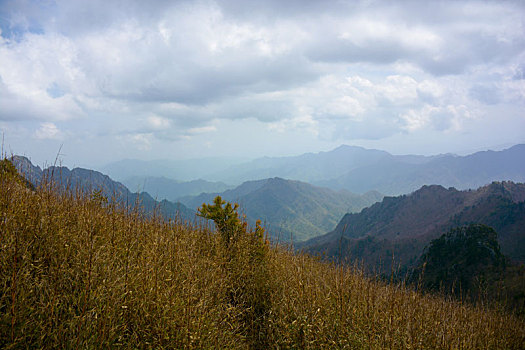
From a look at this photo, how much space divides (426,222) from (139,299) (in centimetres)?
17990

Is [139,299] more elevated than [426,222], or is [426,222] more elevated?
[139,299]

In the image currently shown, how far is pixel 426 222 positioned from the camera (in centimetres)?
15900

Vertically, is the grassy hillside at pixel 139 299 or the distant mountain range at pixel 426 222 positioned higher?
the grassy hillside at pixel 139 299

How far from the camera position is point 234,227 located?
9.03 meters

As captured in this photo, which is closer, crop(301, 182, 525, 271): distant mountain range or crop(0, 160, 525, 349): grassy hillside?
crop(0, 160, 525, 349): grassy hillside

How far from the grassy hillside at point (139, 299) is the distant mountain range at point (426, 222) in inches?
1746

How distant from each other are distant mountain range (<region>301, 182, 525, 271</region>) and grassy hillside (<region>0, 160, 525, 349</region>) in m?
44.4

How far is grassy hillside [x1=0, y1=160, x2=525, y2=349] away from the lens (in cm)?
362

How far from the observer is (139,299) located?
14.2 feet

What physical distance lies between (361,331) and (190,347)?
303 centimetres

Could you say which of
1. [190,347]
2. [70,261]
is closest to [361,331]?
[190,347]

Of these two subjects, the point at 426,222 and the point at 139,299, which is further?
the point at 426,222

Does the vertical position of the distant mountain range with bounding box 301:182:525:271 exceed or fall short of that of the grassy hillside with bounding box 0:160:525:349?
it falls short

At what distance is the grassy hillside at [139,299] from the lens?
3621 millimetres
